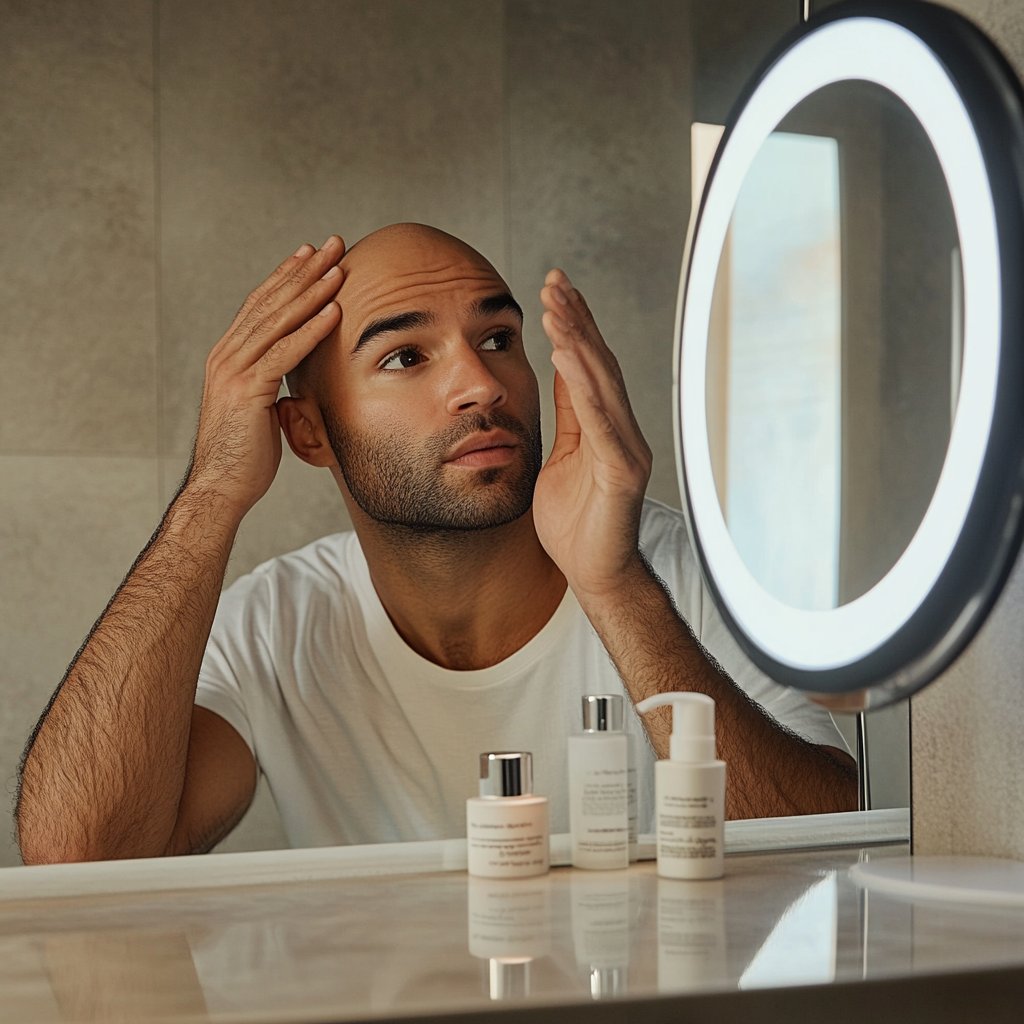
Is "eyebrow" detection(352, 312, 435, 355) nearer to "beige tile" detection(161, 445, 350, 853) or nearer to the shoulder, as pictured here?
"beige tile" detection(161, 445, 350, 853)

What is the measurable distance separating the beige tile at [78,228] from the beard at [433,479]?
144mm

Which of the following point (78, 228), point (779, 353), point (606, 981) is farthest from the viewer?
point (779, 353)

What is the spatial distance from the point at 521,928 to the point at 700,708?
20 cm

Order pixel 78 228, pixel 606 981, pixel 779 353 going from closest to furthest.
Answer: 1. pixel 606 981
2. pixel 78 228
3. pixel 779 353

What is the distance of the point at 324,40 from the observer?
0.91 metres

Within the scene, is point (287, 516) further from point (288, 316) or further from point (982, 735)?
point (982, 735)

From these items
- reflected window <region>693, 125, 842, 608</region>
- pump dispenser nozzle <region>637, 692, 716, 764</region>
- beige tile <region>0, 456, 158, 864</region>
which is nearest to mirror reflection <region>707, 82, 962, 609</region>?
reflected window <region>693, 125, 842, 608</region>

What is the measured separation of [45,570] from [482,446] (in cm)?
32

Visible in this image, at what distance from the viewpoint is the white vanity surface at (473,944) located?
24.6 inches

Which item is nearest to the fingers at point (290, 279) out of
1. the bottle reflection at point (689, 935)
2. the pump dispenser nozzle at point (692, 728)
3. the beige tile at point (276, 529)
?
the beige tile at point (276, 529)

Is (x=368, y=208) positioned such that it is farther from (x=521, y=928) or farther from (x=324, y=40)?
(x=521, y=928)

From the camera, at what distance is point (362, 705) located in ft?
3.05

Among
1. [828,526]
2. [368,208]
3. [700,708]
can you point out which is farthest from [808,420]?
[368,208]

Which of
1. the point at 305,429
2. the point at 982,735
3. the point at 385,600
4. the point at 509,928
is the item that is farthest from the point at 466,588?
the point at 982,735
